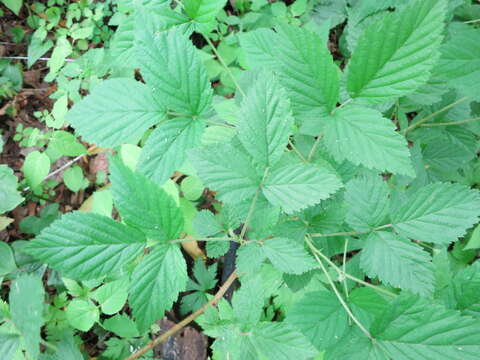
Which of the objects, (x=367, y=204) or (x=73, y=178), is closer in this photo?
(x=367, y=204)

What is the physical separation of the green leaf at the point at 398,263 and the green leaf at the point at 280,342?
0.73 feet

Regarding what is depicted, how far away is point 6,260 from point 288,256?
5.03 feet

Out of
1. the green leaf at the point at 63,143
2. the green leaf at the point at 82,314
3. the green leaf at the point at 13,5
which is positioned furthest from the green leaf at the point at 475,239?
the green leaf at the point at 13,5

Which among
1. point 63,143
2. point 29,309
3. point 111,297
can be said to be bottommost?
point 111,297

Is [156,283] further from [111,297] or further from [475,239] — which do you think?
[475,239]

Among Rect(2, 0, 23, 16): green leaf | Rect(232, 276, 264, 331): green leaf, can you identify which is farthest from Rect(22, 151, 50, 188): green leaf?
Rect(232, 276, 264, 331): green leaf

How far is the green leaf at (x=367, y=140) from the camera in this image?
2.43ft

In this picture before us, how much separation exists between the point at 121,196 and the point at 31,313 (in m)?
0.52

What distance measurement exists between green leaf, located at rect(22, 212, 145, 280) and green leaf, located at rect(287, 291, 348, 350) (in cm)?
41

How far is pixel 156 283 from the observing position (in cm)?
73

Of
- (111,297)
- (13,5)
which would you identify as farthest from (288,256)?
(13,5)

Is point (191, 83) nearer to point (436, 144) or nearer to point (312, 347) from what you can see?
point (312, 347)

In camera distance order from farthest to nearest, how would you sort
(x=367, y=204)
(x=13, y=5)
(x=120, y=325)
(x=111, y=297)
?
1. (x=13, y=5)
2. (x=120, y=325)
3. (x=111, y=297)
4. (x=367, y=204)

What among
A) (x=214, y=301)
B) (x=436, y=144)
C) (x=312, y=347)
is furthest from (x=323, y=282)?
(x=436, y=144)
